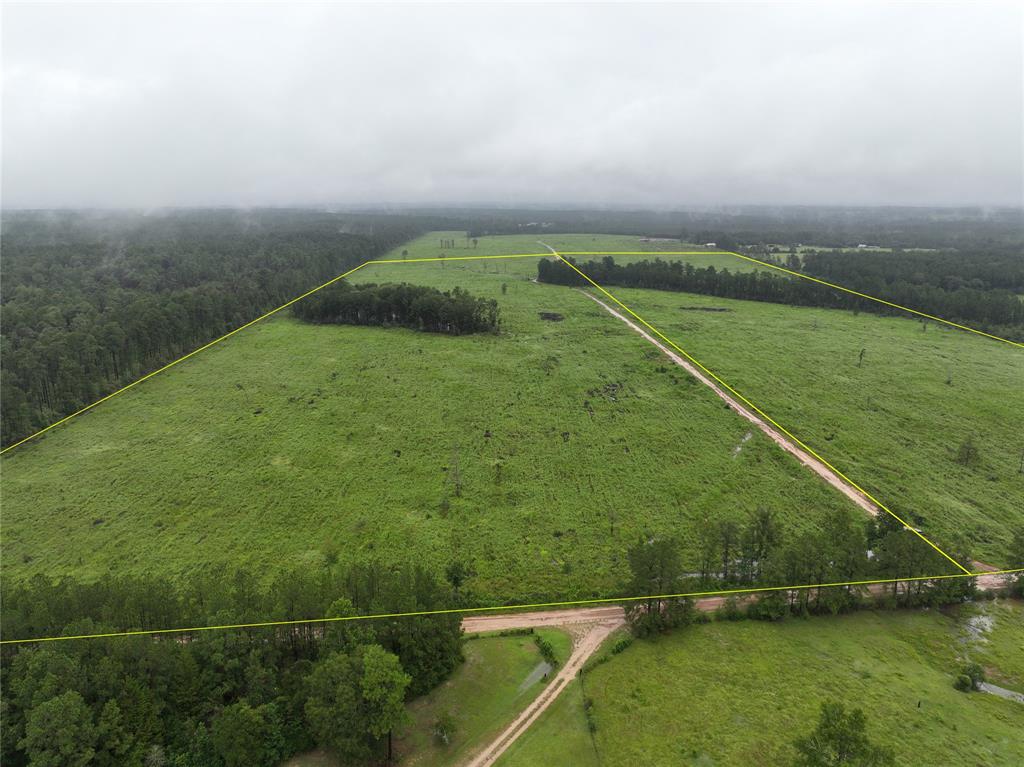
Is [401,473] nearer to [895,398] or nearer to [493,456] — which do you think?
[493,456]

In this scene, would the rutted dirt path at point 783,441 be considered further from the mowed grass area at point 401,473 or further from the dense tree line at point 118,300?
the dense tree line at point 118,300

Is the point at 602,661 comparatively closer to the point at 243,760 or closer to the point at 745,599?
the point at 745,599

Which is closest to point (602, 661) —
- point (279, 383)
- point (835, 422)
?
point (835, 422)

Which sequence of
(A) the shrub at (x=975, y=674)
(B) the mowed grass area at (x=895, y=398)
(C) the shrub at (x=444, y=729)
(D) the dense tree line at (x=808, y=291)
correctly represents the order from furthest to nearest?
(D) the dense tree line at (x=808, y=291), (B) the mowed grass area at (x=895, y=398), (A) the shrub at (x=975, y=674), (C) the shrub at (x=444, y=729)

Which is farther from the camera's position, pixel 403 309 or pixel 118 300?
pixel 403 309
